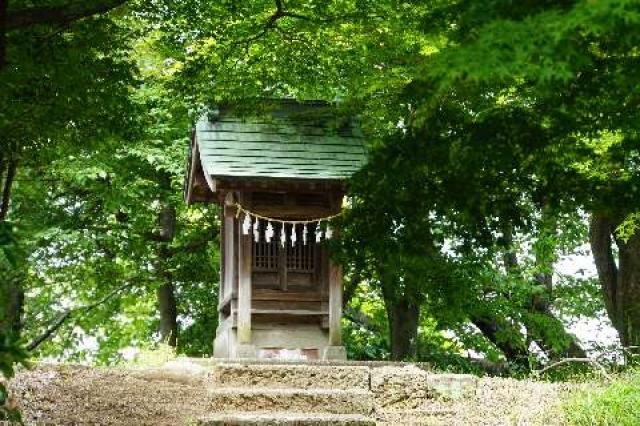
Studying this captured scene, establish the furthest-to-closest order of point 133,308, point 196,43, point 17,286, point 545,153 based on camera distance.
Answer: point 133,308 → point 17,286 → point 196,43 → point 545,153

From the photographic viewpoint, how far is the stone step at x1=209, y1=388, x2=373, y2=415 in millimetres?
8867

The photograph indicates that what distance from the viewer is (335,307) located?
42.7 ft

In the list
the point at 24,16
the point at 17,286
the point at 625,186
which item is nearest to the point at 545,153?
the point at 625,186

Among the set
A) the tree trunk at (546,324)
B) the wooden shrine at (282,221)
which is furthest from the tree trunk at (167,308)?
the tree trunk at (546,324)

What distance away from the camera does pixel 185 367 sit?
424 inches

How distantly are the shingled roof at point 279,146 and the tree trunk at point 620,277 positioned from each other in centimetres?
374

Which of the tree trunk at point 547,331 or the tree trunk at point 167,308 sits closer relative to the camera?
the tree trunk at point 547,331

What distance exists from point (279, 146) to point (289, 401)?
4954mm

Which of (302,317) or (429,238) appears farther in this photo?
(302,317)

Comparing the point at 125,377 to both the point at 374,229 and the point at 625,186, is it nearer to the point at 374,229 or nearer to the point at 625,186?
the point at 374,229

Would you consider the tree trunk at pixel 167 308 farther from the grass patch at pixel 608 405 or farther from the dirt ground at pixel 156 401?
the grass patch at pixel 608 405

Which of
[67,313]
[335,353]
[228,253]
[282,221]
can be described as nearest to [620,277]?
[335,353]

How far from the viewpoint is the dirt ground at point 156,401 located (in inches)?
320

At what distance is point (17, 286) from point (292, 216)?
8.96m
